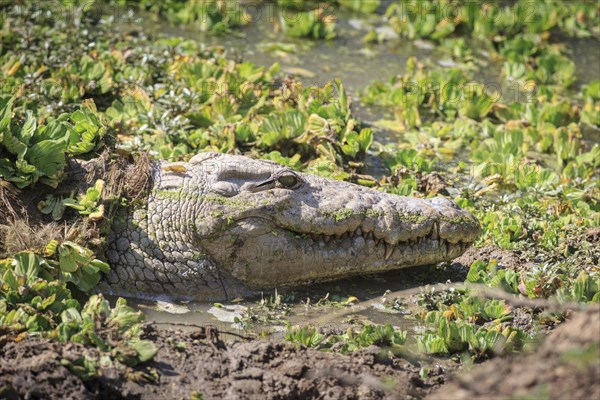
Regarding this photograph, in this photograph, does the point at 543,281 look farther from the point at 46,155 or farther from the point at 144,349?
the point at 46,155

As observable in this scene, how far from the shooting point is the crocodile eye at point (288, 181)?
20.9ft

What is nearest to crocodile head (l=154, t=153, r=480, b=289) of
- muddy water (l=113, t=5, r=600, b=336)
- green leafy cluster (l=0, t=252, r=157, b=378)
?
muddy water (l=113, t=5, r=600, b=336)

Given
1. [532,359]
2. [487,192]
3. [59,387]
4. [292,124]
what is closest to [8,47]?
[292,124]

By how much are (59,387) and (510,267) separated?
141 inches

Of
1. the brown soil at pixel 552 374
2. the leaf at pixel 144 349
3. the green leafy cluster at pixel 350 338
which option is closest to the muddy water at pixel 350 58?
the green leafy cluster at pixel 350 338

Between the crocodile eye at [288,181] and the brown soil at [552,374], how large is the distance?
9.36ft

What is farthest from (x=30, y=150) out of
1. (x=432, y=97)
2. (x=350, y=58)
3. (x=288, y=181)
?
(x=350, y=58)

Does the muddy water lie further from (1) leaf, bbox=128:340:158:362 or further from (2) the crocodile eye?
(1) leaf, bbox=128:340:158:362

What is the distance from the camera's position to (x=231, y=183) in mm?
6285

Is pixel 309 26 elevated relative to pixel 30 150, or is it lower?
lower

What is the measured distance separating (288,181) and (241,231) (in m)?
0.49

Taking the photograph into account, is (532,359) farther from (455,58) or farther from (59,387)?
(455,58)

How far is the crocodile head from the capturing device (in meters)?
6.23

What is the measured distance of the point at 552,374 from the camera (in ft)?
11.8
